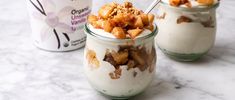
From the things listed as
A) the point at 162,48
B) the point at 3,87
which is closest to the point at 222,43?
the point at 162,48

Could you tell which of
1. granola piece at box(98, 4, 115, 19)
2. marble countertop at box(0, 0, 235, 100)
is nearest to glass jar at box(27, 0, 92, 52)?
marble countertop at box(0, 0, 235, 100)

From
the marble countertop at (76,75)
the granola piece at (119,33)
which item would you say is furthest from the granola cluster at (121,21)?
the marble countertop at (76,75)

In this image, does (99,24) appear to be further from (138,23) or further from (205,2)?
(205,2)

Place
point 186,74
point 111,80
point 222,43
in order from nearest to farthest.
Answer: point 111,80
point 186,74
point 222,43

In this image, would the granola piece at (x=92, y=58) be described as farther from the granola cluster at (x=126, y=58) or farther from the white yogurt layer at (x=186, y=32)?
the white yogurt layer at (x=186, y=32)

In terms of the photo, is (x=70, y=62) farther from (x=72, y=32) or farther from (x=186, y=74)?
(x=186, y=74)

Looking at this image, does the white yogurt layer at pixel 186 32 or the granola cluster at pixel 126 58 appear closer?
the granola cluster at pixel 126 58

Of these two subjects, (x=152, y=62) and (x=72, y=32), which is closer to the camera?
(x=152, y=62)
